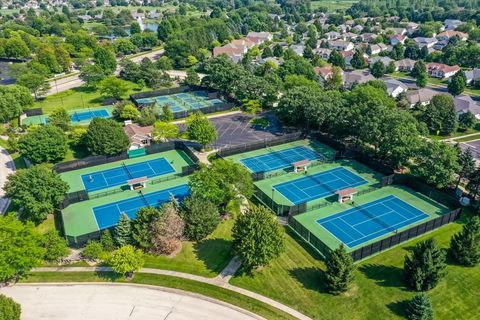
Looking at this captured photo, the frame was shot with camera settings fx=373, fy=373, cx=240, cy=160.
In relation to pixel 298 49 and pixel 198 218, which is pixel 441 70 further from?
pixel 198 218

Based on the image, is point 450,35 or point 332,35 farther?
point 332,35

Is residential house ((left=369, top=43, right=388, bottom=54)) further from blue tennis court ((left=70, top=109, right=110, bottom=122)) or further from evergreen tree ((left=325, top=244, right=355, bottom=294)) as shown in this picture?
evergreen tree ((left=325, top=244, right=355, bottom=294))

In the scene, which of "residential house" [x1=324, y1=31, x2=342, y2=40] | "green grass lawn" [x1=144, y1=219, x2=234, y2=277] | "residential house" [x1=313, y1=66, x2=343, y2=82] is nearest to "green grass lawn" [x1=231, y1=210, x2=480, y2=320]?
"green grass lawn" [x1=144, y1=219, x2=234, y2=277]

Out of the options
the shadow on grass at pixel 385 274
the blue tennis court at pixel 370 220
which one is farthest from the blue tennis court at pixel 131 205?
the shadow on grass at pixel 385 274

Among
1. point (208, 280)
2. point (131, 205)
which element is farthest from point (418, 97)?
point (208, 280)

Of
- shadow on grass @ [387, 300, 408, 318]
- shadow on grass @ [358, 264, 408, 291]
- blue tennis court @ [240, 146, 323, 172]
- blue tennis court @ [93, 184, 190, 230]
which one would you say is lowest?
shadow on grass @ [387, 300, 408, 318]

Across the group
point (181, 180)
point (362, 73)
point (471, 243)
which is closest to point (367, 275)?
point (471, 243)
